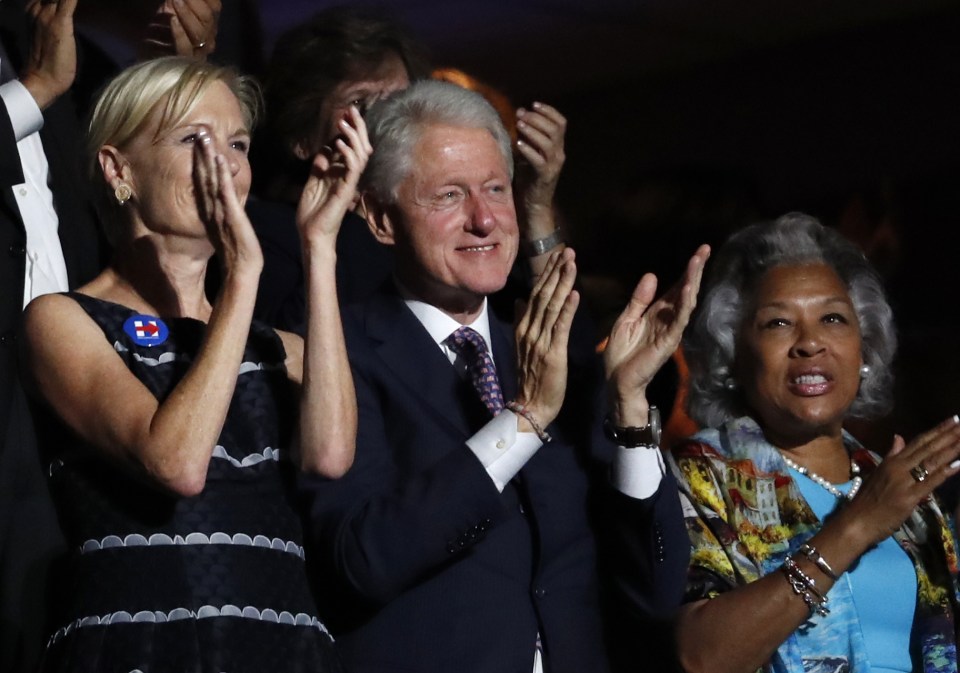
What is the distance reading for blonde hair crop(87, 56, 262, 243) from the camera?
Result: 2465 mm

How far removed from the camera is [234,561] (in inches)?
89.8

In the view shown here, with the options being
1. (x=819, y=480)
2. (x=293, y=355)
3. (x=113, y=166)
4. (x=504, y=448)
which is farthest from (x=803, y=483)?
(x=113, y=166)

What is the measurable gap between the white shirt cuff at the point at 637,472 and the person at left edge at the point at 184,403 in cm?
44

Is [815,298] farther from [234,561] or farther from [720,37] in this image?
[720,37]

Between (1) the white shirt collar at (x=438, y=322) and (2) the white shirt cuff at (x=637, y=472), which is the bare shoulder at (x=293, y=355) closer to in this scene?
(1) the white shirt collar at (x=438, y=322)

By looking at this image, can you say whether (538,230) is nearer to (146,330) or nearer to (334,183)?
(334,183)

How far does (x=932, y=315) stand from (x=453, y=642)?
2609 millimetres

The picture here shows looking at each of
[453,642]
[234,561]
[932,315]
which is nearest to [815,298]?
[453,642]

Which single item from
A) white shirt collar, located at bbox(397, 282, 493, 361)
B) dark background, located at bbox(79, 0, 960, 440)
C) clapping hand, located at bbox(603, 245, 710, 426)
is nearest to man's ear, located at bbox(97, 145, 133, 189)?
white shirt collar, located at bbox(397, 282, 493, 361)

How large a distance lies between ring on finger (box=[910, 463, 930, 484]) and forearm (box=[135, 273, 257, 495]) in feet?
3.88

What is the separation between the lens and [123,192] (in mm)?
2461

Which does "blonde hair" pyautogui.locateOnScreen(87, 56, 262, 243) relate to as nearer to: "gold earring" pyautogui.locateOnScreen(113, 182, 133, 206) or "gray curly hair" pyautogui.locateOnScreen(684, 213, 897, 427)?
"gold earring" pyautogui.locateOnScreen(113, 182, 133, 206)

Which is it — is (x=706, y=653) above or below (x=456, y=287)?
below

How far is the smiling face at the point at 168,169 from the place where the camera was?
96.3 inches
